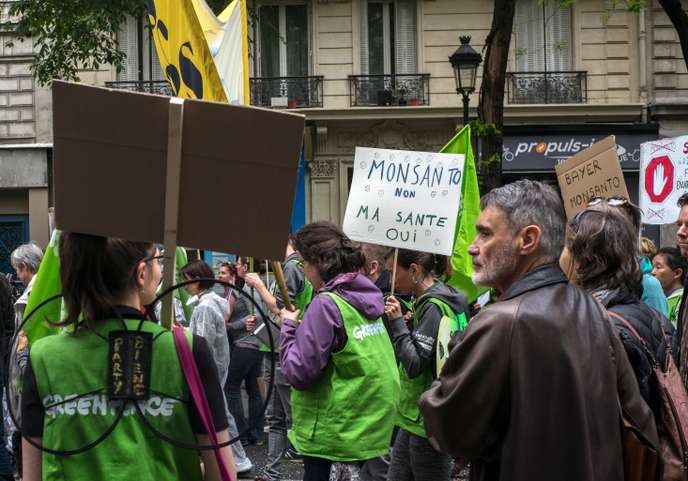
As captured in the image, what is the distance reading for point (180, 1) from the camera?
17.1 ft

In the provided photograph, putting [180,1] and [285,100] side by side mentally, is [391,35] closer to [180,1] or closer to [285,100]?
[285,100]

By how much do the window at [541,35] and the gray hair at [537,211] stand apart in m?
19.7

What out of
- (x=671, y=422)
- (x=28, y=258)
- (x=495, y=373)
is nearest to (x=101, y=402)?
(x=495, y=373)

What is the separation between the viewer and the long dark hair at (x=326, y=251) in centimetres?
552

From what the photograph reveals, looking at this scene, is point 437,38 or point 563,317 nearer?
point 563,317

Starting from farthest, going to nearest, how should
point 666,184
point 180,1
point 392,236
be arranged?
1. point 666,184
2. point 392,236
3. point 180,1

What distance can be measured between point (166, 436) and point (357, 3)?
20217mm

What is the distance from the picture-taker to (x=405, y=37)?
22.7 m

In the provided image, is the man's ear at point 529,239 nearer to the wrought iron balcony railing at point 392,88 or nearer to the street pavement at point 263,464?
the street pavement at point 263,464

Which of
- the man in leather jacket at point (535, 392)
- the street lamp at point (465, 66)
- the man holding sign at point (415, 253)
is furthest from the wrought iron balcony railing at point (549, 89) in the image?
the man in leather jacket at point (535, 392)

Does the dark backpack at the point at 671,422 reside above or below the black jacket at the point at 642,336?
below

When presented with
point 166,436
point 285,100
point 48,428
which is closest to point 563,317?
point 166,436

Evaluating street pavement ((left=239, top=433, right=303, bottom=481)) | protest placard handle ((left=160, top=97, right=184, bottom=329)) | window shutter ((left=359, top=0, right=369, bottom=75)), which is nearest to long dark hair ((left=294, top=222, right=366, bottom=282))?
protest placard handle ((left=160, top=97, right=184, bottom=329))

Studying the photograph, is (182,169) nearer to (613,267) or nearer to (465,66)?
(613,267)
